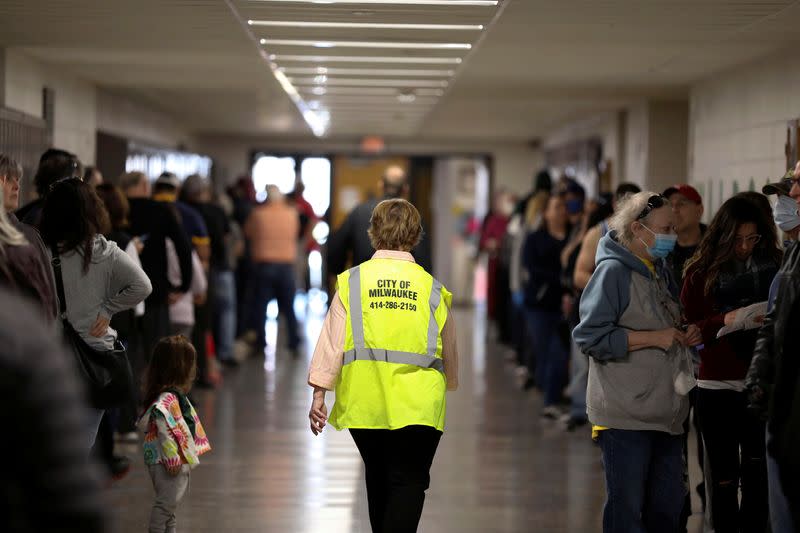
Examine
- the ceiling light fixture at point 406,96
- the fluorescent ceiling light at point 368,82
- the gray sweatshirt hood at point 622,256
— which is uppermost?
the ceiling light fixture at point 406,96

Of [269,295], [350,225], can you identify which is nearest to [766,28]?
[350,225]

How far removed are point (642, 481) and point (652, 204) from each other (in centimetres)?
101

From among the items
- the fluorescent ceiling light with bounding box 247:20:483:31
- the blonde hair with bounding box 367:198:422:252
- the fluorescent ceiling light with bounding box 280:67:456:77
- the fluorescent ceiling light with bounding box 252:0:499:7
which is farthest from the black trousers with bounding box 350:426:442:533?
the fluorescent ceiling light with bounding box 280:67:456:77

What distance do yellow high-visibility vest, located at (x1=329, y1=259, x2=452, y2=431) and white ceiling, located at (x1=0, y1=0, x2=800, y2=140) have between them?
2.19 meters

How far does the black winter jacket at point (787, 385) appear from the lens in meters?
3.31

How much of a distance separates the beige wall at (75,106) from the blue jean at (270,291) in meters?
1.98

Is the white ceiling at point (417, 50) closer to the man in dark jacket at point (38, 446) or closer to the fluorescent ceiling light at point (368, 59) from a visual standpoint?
the fluorescent ceiling light at point (368, 59)

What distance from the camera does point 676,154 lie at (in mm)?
11594

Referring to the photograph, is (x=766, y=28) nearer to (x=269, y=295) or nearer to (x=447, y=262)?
(x=269, y=295)

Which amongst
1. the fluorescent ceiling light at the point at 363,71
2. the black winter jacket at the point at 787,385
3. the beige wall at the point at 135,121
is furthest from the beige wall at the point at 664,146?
the black winter jacket at the point at 787,385

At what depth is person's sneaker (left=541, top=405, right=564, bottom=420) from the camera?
29.0 feet

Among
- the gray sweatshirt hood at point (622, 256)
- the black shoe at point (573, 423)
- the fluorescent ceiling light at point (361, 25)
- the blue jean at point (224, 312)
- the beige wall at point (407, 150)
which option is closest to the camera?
the gray sweatshirt hood at point (622, 256)

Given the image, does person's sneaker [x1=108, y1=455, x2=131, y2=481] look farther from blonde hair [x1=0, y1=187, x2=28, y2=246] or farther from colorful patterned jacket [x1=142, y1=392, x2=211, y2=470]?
blonde hair [x1=0, y1=187, x2=28, y2=246]

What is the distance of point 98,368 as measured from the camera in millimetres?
4875
